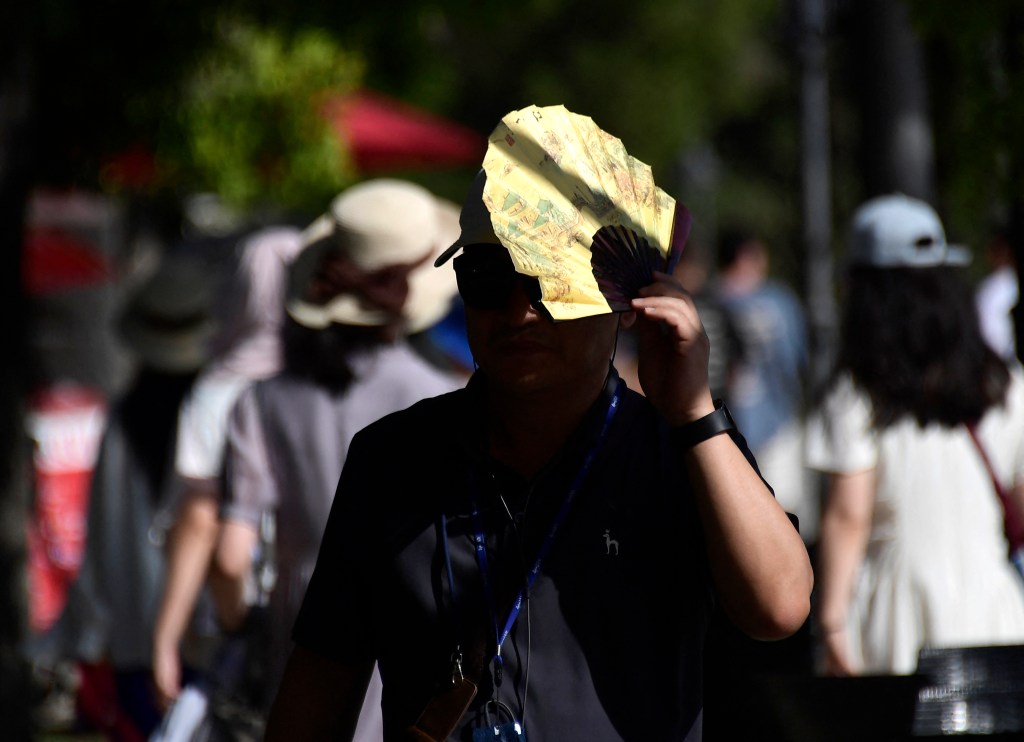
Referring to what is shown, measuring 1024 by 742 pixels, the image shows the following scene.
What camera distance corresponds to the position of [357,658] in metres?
2.54

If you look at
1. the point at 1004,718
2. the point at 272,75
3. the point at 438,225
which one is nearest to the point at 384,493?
the point at 1004,718

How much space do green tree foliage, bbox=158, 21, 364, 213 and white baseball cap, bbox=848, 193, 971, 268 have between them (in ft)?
A: 16.3

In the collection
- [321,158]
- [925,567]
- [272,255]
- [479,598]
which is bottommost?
[925,567]

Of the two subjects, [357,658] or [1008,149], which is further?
[1008,149]

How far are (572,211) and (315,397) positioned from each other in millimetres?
1835

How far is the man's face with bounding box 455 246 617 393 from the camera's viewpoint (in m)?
2.42

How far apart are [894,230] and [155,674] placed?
7.85ft

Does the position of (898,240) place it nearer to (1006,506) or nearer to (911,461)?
(911,461)

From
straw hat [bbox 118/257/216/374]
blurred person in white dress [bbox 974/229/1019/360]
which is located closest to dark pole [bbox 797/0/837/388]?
blurred person in white dress [bbox 974/229/1019/360]

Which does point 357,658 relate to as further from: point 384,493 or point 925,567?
point 925,567

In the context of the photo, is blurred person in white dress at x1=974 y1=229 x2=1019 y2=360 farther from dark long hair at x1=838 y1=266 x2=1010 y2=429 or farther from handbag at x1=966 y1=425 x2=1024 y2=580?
handbag at x1=966 y1=425 x2=1024 y2=580

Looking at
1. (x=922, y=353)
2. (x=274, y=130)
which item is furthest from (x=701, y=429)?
(x=274, y=130)

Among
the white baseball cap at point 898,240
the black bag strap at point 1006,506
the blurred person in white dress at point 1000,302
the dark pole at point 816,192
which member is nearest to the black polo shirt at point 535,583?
the black bag strap at point 1006,506

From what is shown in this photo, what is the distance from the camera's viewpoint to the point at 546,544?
7.79 feet
